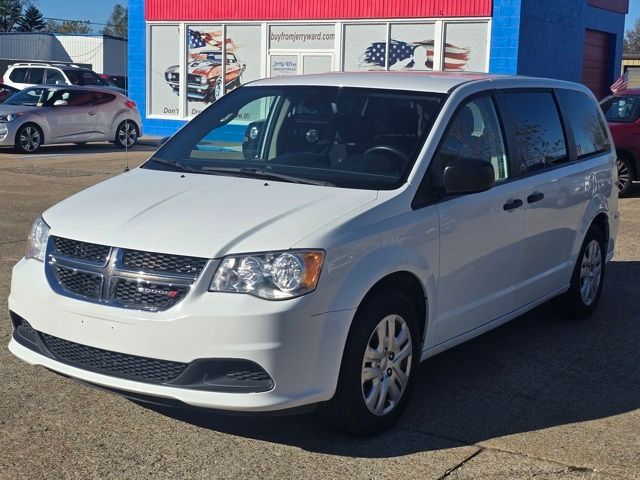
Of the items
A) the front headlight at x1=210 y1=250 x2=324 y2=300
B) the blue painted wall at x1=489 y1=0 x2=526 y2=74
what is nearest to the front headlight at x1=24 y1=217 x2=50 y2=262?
the front headlight at x1=210 y1=250 x2=324 y2=300

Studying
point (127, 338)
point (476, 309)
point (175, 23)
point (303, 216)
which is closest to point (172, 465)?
point (127, 338)

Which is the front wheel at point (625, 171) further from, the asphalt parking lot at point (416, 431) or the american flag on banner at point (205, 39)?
the american flag on banner at point (205, 39)

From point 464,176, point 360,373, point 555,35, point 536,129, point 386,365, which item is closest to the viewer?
point 360,373

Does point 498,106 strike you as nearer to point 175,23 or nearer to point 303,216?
point 303,216

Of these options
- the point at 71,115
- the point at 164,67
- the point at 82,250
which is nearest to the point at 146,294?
the point at 82,250

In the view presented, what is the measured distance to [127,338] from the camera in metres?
4.28

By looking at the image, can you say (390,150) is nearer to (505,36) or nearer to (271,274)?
(271,274)

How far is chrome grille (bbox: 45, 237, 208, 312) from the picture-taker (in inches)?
167

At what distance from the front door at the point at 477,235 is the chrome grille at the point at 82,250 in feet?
5.75

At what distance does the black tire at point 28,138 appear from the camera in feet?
64.4

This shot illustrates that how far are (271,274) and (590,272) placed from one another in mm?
3726

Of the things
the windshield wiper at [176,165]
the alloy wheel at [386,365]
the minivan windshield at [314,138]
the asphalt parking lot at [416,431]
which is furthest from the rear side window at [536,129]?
the windshield wiper at [176,165]

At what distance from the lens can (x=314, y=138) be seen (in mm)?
5566

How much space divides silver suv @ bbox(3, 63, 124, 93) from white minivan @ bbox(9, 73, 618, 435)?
Result: 78.7 feet
